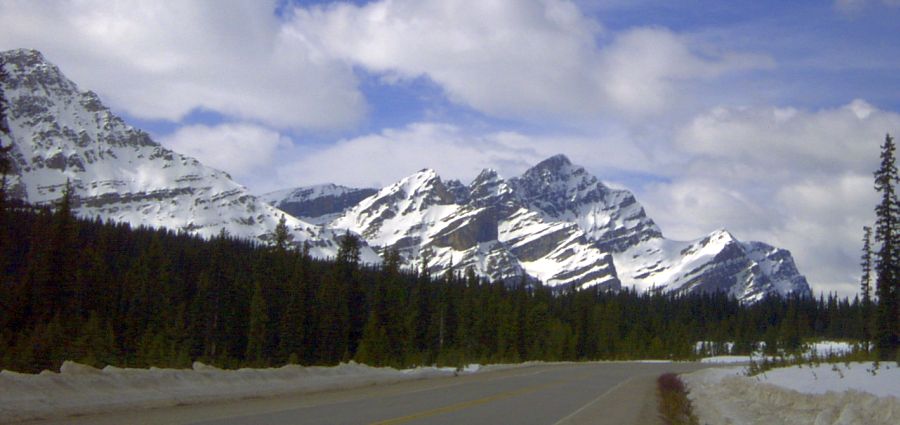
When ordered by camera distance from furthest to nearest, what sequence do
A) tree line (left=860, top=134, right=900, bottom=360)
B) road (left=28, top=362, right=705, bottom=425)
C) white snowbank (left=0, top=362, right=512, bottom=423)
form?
tree line (left=860, top=134, right=900, bottom=360) < road (left=28, top=362, right=705, bottom=425) < white snowbank (left=0, top=362, right=512, bottom=423)

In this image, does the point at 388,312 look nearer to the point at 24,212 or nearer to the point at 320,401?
the point at 24,212

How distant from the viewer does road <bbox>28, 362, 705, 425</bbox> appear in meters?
16.6

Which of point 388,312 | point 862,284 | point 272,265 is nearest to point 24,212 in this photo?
point 272,265

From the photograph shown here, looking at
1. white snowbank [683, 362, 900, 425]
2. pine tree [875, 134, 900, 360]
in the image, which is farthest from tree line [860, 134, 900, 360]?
white snowbank [683, 362, 900, 425]

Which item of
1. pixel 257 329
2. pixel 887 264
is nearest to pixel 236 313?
pixel 257 329

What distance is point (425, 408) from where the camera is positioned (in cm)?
2067

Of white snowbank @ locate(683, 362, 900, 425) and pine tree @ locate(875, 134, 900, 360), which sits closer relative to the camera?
white snowbank @ locate(683, 362, 900, 425)

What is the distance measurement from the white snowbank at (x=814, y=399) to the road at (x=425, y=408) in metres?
2.26

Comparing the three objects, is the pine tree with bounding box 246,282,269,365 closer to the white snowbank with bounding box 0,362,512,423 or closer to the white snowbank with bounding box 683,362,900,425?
the white snowbank with bounding box 0,362,512,423

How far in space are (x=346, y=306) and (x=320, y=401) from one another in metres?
58.6

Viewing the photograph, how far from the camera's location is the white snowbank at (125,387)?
51.7 feet

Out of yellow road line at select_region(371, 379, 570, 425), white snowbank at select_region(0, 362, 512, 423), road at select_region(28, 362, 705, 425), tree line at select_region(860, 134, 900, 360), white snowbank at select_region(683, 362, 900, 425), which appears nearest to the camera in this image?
white snowbank at select_region(0, 362, 512, 423)

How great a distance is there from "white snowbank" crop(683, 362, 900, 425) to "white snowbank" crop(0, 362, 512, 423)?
37.0 feet

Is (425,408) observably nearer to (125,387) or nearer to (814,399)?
(125,387)
